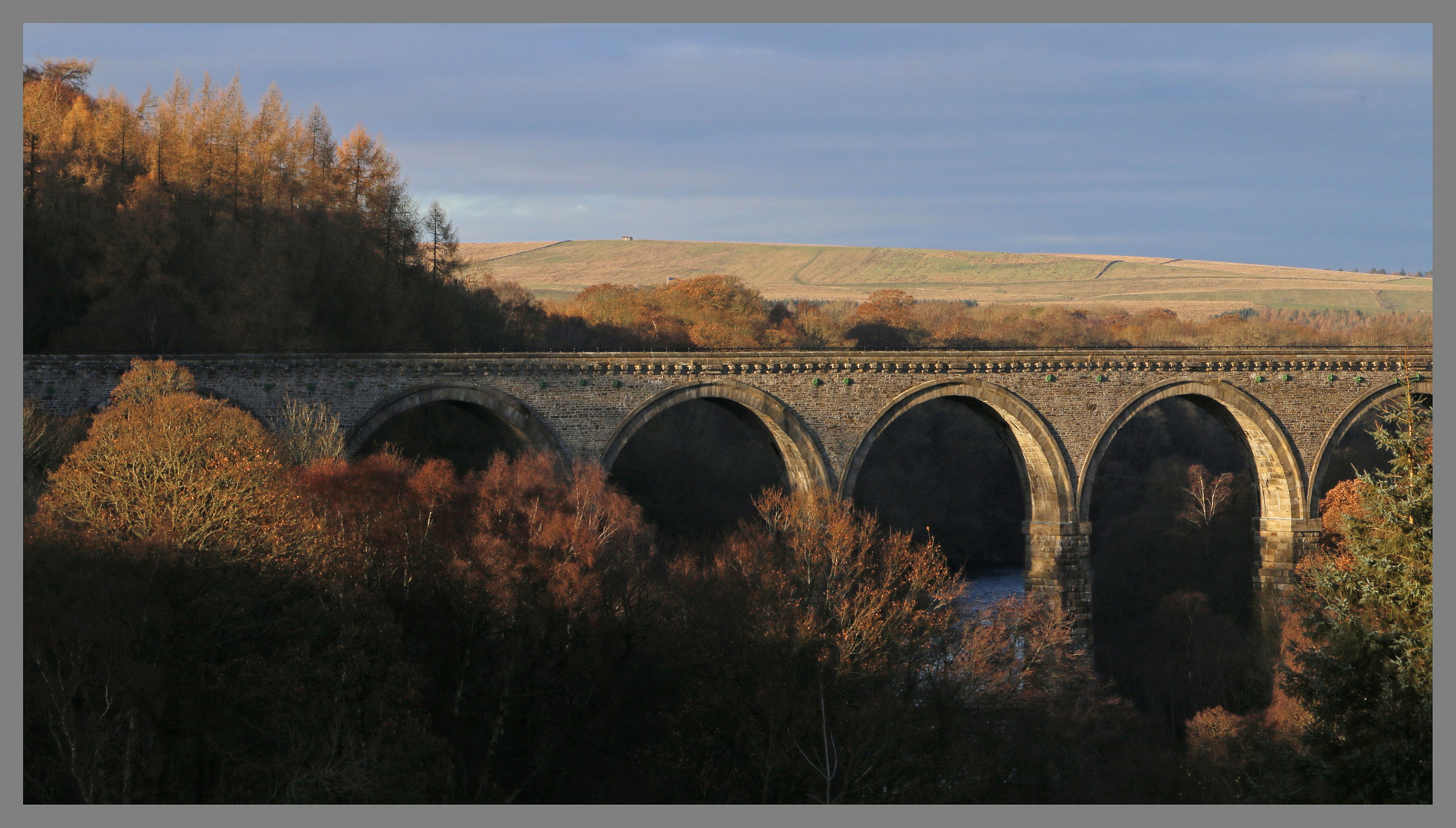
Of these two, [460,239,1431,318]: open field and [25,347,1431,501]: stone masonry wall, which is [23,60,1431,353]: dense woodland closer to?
[25,347,1431,501]: stone masonry wall

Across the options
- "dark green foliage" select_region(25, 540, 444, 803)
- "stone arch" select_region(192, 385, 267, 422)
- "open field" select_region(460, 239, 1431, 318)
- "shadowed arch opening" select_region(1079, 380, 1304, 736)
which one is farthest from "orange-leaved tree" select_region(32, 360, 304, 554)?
"open field" select_region(460, 239, 1431, 318)

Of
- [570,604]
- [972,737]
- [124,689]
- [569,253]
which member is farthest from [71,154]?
[569,253]

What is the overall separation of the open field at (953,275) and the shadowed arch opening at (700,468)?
157 ft

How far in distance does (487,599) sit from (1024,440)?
16298 millimetres

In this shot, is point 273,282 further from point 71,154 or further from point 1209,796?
point 1209,796

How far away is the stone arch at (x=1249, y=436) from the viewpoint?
114ft

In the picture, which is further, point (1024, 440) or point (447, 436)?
point (447, 436)

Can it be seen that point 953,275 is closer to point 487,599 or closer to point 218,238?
point 218,238

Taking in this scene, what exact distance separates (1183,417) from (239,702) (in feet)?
162

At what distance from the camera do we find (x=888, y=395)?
109 ft

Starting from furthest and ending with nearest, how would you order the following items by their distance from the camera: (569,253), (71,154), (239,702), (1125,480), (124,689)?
(569,253) < (1125,480) < (71,154) < (239,702) < (124,689)

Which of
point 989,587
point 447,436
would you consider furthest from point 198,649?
point 989,587

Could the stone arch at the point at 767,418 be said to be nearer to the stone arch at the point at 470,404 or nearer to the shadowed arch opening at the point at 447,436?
the stone arch at the point at 470,404

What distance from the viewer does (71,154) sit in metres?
39.8
